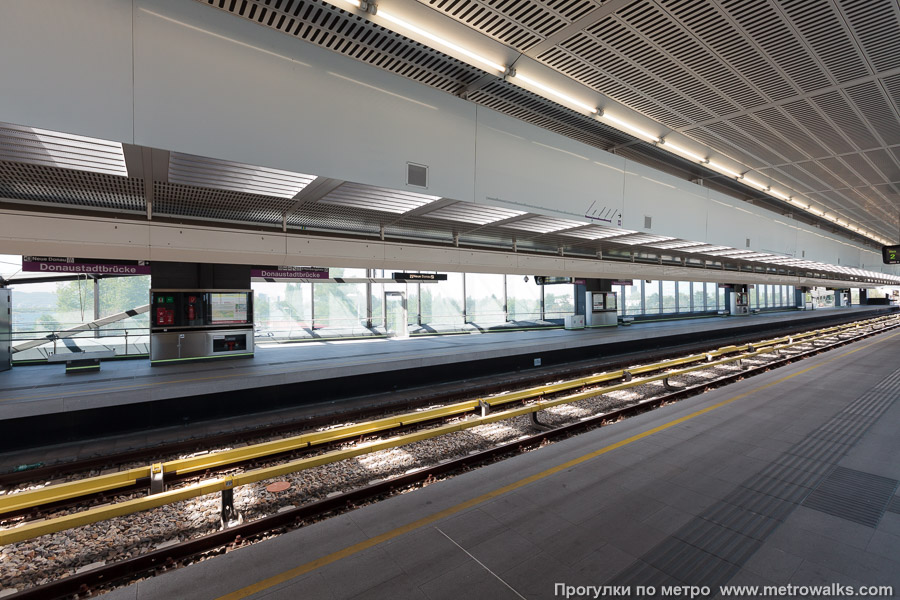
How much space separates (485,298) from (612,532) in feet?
73.0

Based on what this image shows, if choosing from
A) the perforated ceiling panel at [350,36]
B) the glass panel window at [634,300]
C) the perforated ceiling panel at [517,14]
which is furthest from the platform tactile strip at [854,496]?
the glass panel window at [634,300]

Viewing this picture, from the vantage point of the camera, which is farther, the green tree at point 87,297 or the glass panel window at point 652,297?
the glass panel window at point 652,297

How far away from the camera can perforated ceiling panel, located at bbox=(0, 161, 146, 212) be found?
4566mm

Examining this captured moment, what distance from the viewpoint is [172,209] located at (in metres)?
6.68

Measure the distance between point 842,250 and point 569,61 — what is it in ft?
73.2

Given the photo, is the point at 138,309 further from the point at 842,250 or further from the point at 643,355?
the point at 842,250

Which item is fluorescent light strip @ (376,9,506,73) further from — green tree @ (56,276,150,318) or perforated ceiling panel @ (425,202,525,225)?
green tree @ (56,276,150,318)

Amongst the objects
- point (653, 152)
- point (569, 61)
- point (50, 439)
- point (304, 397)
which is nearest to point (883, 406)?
point (653, 152)

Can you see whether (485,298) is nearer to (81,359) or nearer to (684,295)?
(81,359)

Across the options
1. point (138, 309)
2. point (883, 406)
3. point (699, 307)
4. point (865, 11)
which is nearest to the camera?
point (865, 11)

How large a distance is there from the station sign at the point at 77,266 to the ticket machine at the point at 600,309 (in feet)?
60.9

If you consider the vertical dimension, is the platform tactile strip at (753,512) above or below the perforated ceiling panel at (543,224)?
below

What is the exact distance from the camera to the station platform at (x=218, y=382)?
22.3 ft

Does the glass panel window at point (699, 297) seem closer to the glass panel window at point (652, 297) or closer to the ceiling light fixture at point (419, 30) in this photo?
the glass panel window at point (652, 297)
